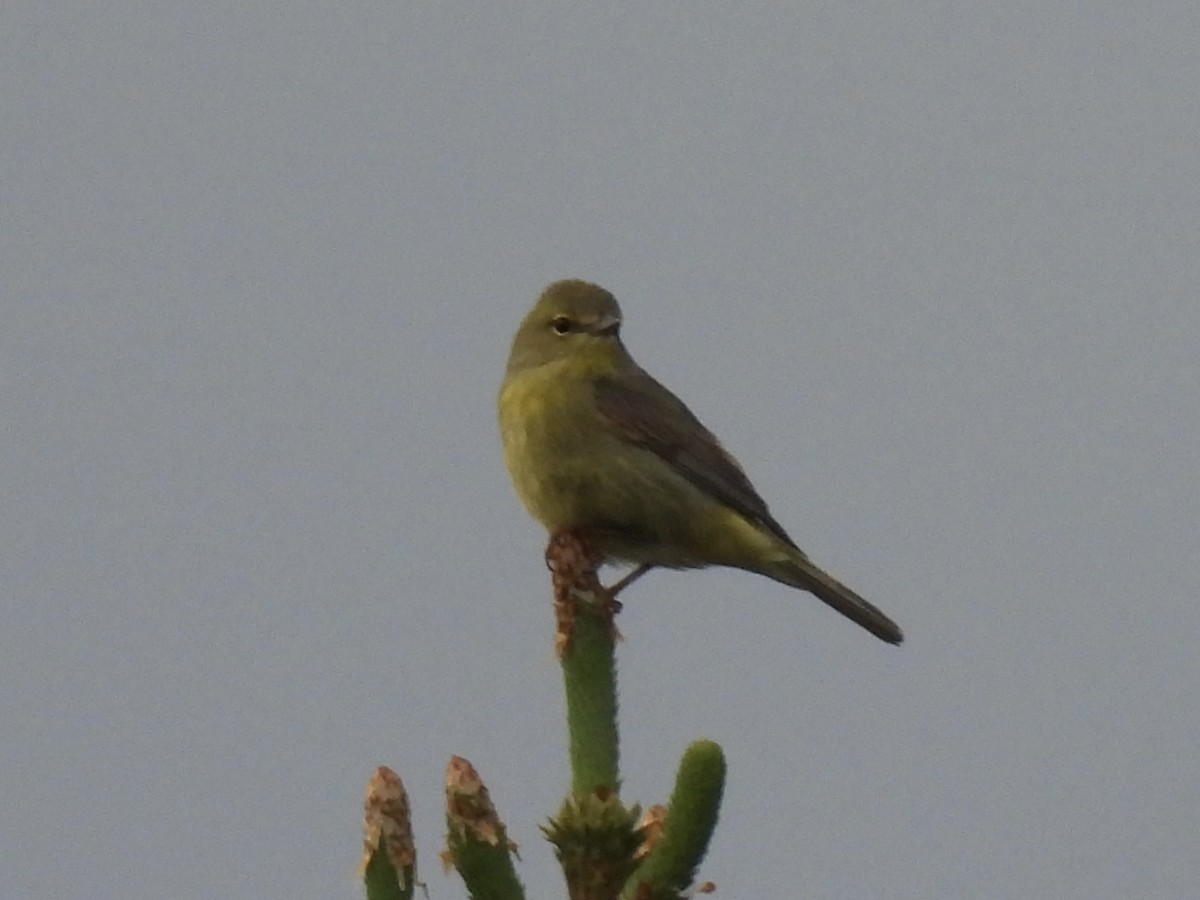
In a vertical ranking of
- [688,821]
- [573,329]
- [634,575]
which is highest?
[573,329]

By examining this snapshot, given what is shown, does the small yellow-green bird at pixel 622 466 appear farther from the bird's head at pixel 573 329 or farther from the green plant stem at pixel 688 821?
the green plant stem at pixel 688 821

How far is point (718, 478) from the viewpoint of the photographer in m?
8.27

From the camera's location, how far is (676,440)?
8.26 meters

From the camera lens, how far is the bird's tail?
25.3 ft

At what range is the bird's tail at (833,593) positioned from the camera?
A: 25.3 ft

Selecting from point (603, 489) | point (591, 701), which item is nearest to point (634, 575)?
point (603, 489)

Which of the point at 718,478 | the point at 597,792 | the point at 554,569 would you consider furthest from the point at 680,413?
the point at 597,792

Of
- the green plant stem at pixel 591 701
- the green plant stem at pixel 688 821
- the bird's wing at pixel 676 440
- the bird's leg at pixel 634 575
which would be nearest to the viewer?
the green plant stem at pixel 688 821

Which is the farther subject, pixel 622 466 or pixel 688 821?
pixel 622 466

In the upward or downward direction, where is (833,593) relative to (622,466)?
downward

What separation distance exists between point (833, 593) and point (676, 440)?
0.99m

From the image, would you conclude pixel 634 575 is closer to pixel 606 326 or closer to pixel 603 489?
pixel 603 489

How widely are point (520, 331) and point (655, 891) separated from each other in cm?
590

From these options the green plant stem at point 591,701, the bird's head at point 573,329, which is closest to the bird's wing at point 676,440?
the bird's head at point 573,329
